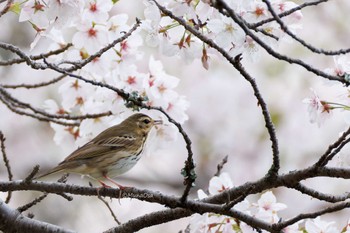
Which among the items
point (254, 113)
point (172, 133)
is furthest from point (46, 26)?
point (254, 113)

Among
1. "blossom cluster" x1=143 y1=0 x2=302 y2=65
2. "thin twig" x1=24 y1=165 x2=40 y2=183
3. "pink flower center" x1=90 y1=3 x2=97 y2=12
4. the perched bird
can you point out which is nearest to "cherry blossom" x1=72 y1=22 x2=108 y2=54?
"pink flower center" x1=90 y1=3 x2=97 y2=12

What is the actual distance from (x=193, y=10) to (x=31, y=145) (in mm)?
6256

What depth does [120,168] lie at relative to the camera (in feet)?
15.4

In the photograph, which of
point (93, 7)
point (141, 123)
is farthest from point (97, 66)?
point (141, 123)

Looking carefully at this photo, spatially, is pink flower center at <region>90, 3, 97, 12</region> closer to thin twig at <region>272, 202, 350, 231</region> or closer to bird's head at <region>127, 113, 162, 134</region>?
thin twig at <region>272, 202, 350, 231</region>

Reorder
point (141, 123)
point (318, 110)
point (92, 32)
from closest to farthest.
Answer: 1. point (318, 110)
2. point (92, 32)
3. point (141, 123)

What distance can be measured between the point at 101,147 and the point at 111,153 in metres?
0.08

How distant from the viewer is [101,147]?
4.70m

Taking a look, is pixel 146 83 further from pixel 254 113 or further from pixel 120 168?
pixel 254 113

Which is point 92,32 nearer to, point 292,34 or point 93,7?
point 93,7

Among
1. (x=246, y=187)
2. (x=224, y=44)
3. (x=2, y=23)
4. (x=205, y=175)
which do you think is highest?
(x=2, y=23)

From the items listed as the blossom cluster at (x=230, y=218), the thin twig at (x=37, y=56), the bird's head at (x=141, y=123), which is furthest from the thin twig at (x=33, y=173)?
the bird's head at (x=141, y=123)

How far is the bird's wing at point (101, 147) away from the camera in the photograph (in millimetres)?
4434

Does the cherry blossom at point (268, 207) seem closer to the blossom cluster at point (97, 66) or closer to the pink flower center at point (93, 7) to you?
the blossom cluster at point (97, 66)
